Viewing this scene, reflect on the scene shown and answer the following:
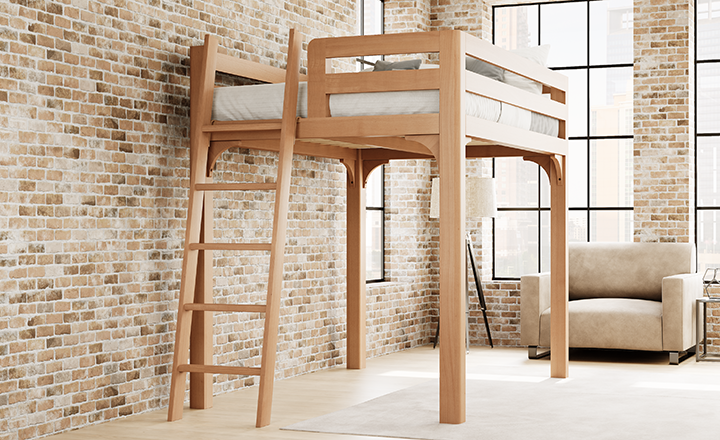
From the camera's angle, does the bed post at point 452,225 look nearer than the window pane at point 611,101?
Yes

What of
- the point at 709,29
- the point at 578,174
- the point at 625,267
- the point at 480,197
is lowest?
the point at 625,267

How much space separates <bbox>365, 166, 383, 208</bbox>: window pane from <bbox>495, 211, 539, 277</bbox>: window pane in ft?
4.10

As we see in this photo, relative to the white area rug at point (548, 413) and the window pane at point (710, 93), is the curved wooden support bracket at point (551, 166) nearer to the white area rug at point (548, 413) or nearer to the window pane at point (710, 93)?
the white area rug at point (548, 413)

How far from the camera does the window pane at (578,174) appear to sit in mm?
8656

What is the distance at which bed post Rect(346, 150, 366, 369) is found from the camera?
7238 millimetres

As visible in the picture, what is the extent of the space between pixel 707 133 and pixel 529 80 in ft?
9.01

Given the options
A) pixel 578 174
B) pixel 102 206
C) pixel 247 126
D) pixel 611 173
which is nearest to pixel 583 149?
pixel 578 174

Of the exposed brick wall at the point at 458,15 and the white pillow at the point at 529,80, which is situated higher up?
the exposed brick wall at the point at 458,15

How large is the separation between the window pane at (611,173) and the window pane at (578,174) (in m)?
0.06

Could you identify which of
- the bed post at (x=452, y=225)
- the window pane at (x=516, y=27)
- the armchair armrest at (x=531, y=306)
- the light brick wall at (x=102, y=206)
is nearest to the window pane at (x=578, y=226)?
the armchair armrest at (x=531, y=306)

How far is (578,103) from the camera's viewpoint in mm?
8688

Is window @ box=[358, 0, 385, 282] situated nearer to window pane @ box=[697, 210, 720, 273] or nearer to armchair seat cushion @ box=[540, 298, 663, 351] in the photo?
armchair seat cushion @ box=[540, 298, 663, 351]

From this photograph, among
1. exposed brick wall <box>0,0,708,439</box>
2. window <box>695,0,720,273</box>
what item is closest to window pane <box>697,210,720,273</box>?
window <box>695,0,720,273</box>

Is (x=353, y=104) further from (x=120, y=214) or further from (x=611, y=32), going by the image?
(x=611, y=32)
